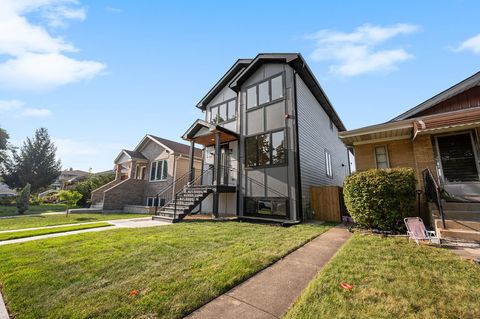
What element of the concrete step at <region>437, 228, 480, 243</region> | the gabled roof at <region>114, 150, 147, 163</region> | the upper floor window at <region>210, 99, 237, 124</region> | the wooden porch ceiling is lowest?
the concrete step at <region>437, 228, 480, 243</region>

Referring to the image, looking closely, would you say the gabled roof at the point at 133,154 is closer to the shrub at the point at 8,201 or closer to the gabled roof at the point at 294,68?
the gabled roof at the point at 294,68

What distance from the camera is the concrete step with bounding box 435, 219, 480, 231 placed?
5484 millimetres

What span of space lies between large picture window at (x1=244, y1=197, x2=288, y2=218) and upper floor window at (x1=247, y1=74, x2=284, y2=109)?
5784mm

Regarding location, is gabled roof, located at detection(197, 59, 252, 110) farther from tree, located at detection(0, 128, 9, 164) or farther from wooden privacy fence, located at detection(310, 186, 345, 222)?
tree, located at detection(0, 128, 9, 164)

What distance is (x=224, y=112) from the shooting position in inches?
583

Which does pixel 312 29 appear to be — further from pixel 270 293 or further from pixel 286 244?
pixel 270 293

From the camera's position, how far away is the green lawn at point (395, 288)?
2.49 meters

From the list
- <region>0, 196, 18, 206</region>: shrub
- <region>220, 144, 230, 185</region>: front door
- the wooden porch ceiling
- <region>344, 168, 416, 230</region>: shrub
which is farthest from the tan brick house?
<region>0, 196, 18, 206</region>: shrub

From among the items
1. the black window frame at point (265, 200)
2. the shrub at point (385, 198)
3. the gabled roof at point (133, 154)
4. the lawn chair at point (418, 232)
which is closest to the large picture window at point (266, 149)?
the black window frame at point (265, 200)

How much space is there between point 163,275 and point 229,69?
14.1 m

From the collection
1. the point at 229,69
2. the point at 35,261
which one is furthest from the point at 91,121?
the point at 35,261

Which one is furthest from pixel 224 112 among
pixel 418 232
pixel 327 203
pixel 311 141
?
pixel 418 232

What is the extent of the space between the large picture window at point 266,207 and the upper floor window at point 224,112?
6.05 m

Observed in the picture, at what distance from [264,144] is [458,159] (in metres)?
8.15
